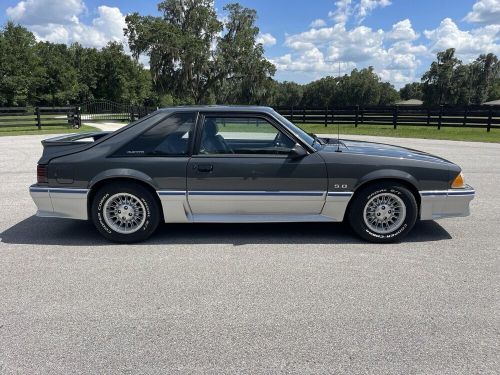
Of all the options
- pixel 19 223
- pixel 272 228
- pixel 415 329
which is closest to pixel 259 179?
pixel 272 228

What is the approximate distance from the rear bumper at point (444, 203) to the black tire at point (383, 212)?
0.41 ft

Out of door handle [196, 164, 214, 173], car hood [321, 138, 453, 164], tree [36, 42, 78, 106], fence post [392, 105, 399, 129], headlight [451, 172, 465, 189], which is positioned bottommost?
headlight [451, 172, 465, 189]

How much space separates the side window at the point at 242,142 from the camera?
4746mm

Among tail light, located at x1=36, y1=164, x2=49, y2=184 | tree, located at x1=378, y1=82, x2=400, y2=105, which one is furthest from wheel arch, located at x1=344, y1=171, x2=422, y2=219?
tree, located at x1=378, y1=82, x2=400, y2=105

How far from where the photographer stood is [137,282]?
3785 mm

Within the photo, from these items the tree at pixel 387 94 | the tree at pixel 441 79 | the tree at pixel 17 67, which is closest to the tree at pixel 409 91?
the tree at pixel 387 94

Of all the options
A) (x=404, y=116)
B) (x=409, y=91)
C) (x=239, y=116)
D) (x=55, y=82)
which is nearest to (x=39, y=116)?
(x=404, y=116)

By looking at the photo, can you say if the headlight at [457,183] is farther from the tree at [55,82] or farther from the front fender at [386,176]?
the tree at [55,82]

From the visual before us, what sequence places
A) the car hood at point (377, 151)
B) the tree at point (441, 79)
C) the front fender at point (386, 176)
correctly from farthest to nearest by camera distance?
the tree at point (441, 79) → the car hood at point (377, 151) → the front fender at point (386, 176)

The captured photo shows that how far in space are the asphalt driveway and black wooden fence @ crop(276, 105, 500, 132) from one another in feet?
67.1

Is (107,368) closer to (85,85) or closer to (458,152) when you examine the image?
(458,152)

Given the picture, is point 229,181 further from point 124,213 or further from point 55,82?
point 55,82

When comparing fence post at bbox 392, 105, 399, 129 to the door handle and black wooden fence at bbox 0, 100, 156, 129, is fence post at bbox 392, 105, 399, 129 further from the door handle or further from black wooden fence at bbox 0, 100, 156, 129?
the door handle

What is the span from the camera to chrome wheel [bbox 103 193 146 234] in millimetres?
4758
